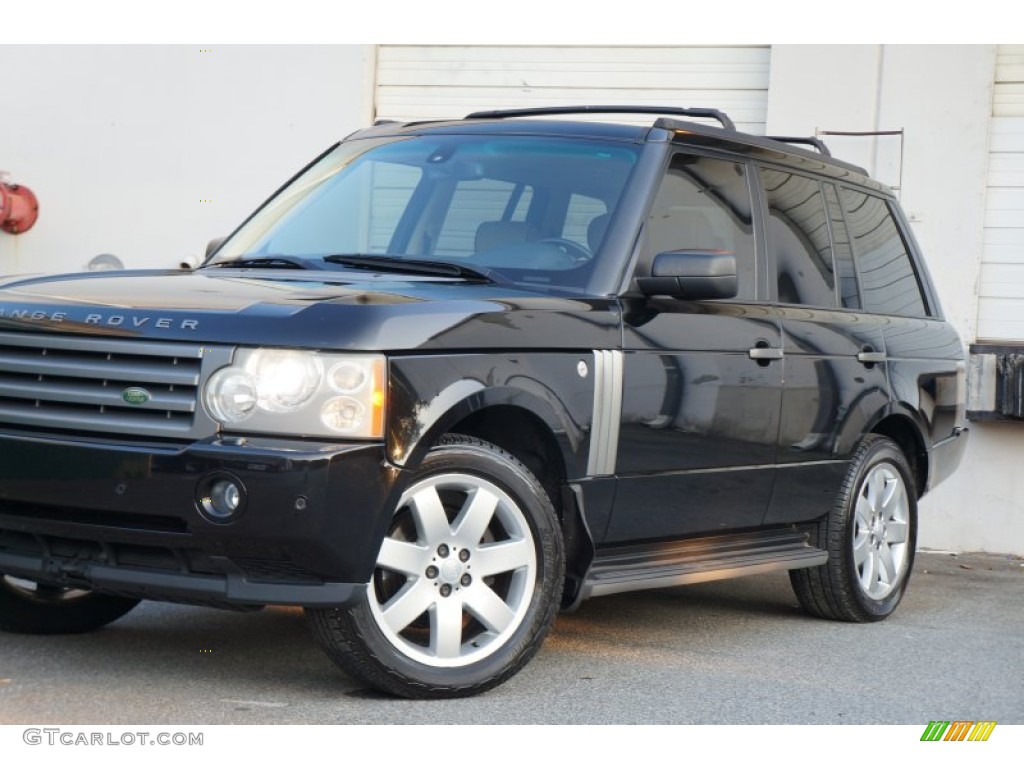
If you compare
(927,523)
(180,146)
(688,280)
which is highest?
(180,146)

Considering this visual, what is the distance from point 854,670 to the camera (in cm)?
580

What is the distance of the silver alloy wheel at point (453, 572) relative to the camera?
4.68 meters

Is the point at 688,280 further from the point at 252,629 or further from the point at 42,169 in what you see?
the point at 42,169

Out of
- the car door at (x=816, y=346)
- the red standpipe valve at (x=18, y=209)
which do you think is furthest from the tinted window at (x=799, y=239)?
the red standpipe valve at (x=18, y=209)

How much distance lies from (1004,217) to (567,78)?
9.23 feet

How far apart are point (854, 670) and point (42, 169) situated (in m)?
7.04

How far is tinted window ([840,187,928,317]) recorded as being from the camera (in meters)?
7.15

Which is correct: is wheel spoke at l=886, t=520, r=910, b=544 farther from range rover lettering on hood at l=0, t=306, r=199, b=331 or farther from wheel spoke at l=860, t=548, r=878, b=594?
range rover lettering on hood at l=0, t=306, r=199, b=331

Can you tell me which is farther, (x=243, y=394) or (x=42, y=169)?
(x=42, y=169)

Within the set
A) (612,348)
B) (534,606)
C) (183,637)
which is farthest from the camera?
(183,637)

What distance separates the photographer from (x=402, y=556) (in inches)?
184

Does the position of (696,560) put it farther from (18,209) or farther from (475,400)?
(18,209)

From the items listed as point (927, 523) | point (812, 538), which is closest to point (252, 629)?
point (812, 538)

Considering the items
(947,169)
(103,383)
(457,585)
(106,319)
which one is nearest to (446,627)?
(457,585)
